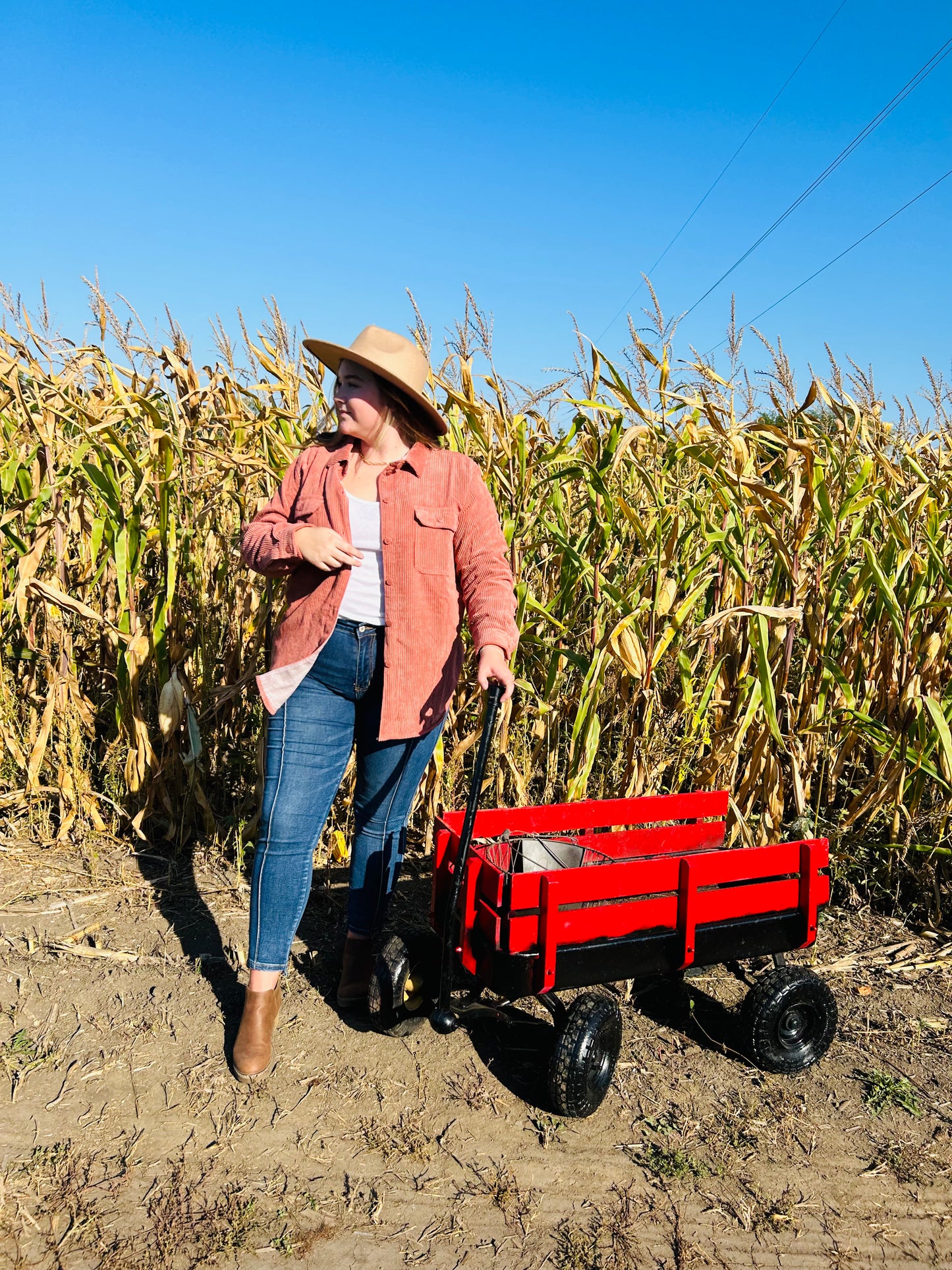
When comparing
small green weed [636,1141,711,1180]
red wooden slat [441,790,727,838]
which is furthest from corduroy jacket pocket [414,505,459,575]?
small green weed [636,1141,711,1180]

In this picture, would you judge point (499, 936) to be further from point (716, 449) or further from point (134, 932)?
point (716, 449)

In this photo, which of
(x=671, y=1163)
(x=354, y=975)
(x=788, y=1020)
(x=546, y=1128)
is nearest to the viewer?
(x=671, y=1163)

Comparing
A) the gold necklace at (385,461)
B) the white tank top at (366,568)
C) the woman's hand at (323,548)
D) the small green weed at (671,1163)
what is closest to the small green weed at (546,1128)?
the small green weed at (671,1163)

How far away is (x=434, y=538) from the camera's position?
2363 millimetres

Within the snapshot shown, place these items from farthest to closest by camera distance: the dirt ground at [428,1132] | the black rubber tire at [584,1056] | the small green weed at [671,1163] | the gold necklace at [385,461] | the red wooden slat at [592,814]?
the red wooden slat at [592,814], the gold necklace at [385,461], the black rubber tire at [584,1056], the small green weed at [671,1163], the dirt ground at [428,1132]

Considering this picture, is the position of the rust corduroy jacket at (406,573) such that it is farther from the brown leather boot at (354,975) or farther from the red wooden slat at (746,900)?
the red wooden slat at (746,900)

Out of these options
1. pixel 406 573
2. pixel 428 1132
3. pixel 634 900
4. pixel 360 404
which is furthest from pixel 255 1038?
pixel 360 404

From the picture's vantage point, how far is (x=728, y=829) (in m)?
3.29

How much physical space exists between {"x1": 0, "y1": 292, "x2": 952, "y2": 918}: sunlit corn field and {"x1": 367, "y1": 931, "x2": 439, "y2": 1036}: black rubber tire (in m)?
0.75

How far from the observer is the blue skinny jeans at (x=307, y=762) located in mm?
2367

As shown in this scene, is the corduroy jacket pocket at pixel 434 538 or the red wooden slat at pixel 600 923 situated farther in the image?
the corduroy jacket pocket at pixel 434 538

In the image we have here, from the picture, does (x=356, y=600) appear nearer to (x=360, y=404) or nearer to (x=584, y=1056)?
(x=360, y=404)

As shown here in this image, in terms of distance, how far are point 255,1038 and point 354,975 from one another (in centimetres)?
39

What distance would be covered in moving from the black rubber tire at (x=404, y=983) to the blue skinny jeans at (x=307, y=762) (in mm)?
243
